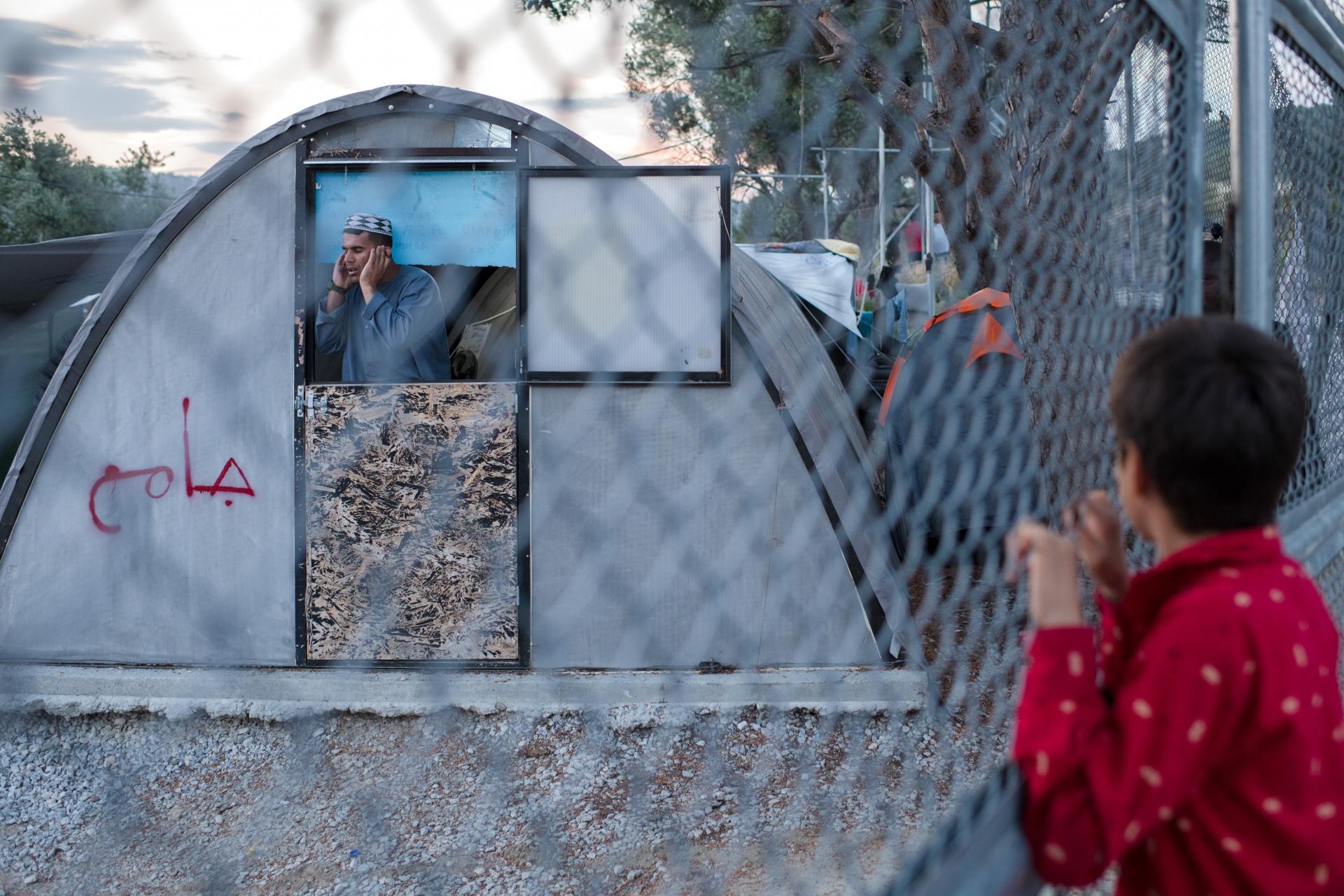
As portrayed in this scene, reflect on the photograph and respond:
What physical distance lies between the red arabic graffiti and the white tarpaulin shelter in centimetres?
540

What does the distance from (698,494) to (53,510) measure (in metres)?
3.03

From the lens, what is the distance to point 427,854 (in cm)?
388

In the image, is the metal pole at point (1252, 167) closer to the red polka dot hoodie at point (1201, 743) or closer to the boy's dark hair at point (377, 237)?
the red polka dot hoodie at point (1201, 743)

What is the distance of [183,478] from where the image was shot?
5.02 meters

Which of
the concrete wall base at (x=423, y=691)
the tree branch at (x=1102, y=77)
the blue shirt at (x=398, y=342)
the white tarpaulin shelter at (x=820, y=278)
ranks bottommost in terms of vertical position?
the concrete wall base at (x=423, y=691)

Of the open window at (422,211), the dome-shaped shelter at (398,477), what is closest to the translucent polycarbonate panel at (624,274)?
the dome-shaped shelter at (398,477)

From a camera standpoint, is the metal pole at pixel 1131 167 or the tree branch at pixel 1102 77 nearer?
the metal pole at pixel 1131 167

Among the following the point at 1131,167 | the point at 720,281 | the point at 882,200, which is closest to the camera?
the point at 1131,167

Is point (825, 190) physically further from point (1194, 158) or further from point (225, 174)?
point (1194, 158)

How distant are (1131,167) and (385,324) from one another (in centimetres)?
351

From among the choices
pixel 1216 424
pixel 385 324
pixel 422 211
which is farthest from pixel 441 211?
pixel 1216 424

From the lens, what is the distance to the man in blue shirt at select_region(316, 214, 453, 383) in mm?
4766

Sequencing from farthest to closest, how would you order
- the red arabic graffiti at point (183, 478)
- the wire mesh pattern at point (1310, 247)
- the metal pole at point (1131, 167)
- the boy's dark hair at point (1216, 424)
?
1. the red arabic graffiti at point (183, 478)
2. the wire mesh pattern at point (1310, 247)
3. the metal pole at point (1131, 167)
4. the boy's dark hair at point (1216, 424)

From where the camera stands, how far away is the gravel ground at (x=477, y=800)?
3.78 m
